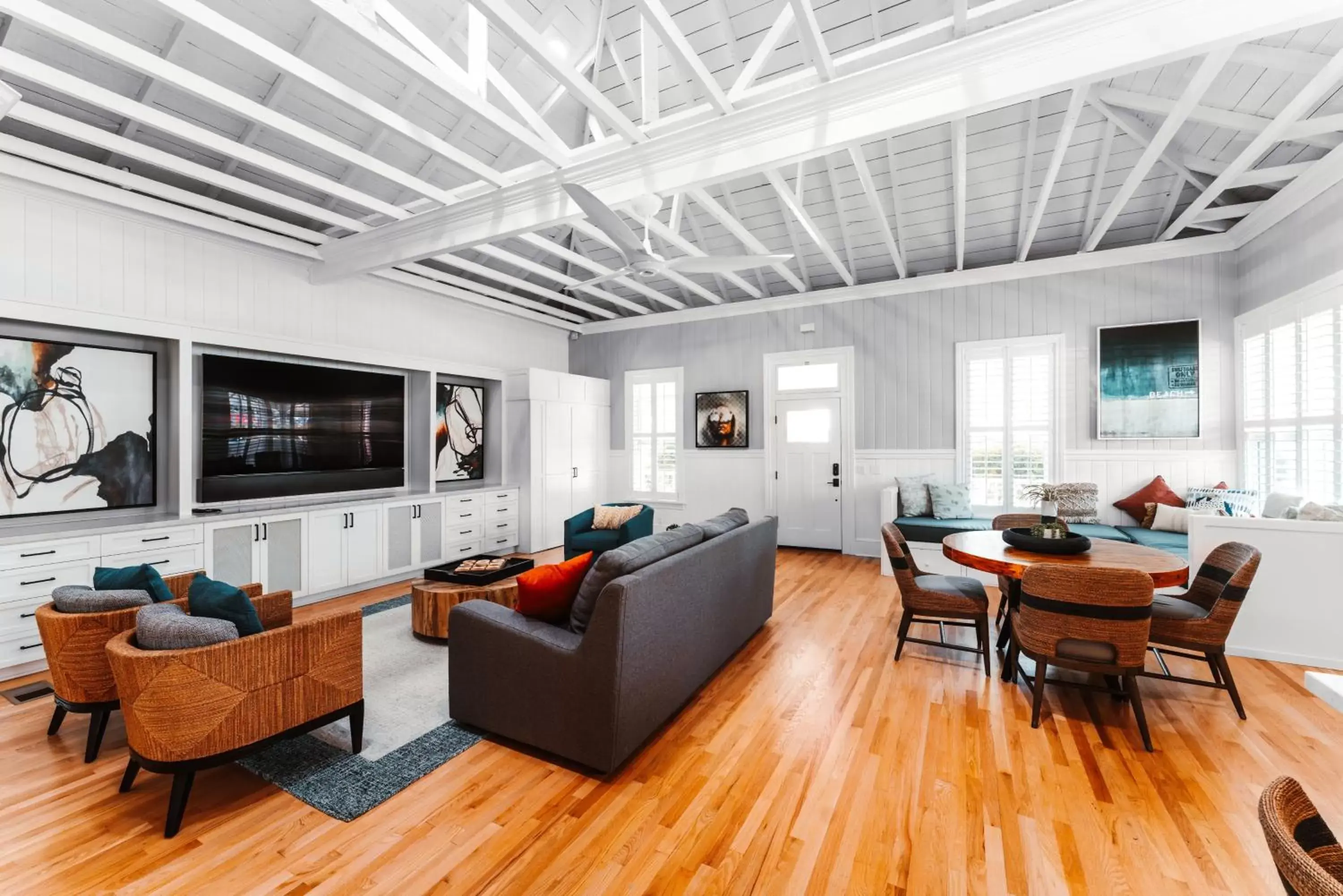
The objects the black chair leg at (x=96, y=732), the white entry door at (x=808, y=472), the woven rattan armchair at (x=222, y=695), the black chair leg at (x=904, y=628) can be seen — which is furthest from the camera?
the white entry door at (x=808, y=472)

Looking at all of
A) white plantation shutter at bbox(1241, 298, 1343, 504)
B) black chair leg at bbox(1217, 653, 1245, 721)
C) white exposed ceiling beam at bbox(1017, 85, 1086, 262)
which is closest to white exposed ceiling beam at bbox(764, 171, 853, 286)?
white exposed ceiling beam at bbox(1017, 85, 1086, 262)

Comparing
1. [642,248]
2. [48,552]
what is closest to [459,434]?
[48,552]

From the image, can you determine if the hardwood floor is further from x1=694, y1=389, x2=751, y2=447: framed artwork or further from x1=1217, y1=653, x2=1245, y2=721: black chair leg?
x1=694, y1=389, x2=751, y2=447: framed artwork

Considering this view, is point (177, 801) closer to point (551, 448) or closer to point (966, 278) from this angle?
point (551, 448)

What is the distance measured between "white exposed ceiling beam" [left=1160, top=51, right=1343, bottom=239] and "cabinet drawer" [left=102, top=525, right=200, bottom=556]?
23.7 feet

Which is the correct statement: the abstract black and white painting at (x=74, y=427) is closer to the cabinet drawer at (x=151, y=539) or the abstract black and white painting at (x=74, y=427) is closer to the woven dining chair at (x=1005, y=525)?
the cabinet drawer at (x=151, y=539)

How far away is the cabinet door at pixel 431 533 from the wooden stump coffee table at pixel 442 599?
6.12 feet

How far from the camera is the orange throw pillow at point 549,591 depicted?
2629 millimetres

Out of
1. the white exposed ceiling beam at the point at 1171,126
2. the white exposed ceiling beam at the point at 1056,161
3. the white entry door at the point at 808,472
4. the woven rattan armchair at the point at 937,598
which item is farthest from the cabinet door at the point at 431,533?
the white exposed ceiling beam at the point at 1171,126

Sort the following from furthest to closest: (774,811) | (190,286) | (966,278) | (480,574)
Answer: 1. (966,278)
2. (190,286)
3. (480,574)
4. (774,811)

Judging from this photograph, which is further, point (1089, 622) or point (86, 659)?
point (1089, 622)

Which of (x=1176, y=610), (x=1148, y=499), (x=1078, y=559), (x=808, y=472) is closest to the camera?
(x=1176, y=610)

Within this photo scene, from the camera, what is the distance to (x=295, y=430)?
5051 mm

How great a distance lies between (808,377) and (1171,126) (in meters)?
4.00
